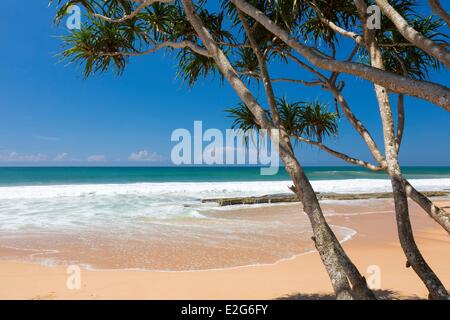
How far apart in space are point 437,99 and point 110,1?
2.96 metres

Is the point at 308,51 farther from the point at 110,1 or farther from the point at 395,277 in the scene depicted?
the point at 395,277

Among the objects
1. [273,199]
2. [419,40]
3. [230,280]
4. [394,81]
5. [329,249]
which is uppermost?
[419,40]

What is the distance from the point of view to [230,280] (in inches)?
162

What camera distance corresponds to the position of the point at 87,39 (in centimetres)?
344

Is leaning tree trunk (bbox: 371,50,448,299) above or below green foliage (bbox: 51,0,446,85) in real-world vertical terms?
below

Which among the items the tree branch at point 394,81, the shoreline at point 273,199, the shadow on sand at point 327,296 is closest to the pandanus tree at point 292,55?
the tree branch at point 394,81

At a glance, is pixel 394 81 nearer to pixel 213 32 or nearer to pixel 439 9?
pixel 439 9

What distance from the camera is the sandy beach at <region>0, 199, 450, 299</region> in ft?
12.0

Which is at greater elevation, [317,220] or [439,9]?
[439,9]

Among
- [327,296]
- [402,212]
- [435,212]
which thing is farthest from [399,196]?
[327,296]

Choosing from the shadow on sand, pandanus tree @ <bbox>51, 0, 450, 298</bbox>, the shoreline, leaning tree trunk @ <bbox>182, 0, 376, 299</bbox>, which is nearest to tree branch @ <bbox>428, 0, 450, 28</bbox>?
pandanus tree @ <bbox>51, 0, 450, 298</bbox>

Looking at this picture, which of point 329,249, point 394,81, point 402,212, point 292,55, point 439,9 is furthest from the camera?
point 292,55

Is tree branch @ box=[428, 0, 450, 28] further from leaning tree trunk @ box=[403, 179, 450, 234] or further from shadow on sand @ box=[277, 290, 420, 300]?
shadow on sand @ box=[277, 290, 420, 300]
